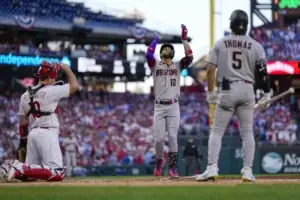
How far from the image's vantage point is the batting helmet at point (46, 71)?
10.8m

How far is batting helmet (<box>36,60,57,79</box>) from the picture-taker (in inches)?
424

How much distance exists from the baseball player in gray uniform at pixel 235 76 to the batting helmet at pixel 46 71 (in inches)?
96.1

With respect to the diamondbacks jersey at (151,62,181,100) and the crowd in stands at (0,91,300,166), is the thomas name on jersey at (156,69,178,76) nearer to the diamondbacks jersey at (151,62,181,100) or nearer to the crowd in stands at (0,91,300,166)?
the diamondbacks jersey at (151,62,181,100)

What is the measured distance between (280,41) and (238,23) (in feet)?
83.2

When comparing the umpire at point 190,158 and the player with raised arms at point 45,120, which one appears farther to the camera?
the umpire at point 190,158

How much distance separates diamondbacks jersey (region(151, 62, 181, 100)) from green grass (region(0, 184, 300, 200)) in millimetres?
3380

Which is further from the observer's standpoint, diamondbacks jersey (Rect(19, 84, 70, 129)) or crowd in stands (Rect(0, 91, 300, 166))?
crowd in stands (Rect(0, 91, 300, 166))

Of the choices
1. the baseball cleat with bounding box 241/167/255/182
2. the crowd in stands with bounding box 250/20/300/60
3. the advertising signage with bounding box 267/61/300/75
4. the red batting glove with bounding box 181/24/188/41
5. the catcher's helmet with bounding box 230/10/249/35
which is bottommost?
the baseball cleat with bounding box 241/167/255/182

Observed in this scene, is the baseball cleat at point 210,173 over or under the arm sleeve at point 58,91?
under

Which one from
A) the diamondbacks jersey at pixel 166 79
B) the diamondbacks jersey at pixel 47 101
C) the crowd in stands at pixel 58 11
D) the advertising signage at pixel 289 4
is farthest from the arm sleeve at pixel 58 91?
the advertising signage at pixel 289 4

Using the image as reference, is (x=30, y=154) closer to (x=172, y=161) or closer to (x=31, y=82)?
(x=172, y=161)

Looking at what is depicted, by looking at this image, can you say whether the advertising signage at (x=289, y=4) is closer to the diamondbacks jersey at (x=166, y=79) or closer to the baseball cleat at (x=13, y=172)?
the diamondbacks jersey at (x=166, y=79)

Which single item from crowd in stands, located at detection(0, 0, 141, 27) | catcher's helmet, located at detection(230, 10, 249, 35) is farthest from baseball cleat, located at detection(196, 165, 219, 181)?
crowd in stands, located at detection(0, 0, 141, 27)

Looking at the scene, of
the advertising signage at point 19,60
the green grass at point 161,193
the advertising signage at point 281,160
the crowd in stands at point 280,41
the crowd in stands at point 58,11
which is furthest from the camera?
the crowd in stands at point 58,11
